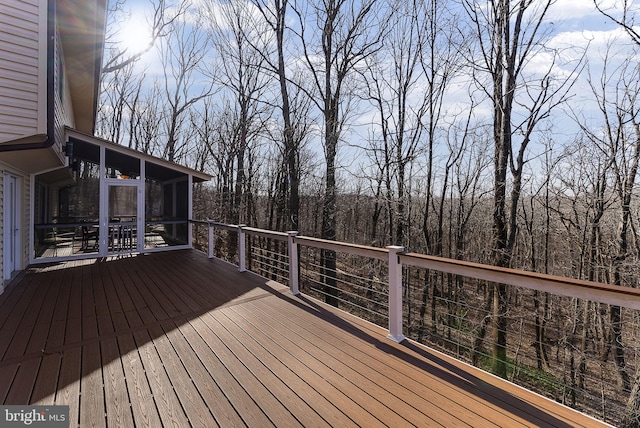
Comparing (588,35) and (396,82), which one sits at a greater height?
(396,82)

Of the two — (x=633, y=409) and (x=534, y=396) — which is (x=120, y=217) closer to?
(x=534, y=396)

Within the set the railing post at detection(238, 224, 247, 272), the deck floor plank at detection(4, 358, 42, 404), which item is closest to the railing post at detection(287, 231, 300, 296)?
the railing post at detection(238, 224, 247, 272)

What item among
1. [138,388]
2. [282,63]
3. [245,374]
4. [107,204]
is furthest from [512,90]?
[107,204]

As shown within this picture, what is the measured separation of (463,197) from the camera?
43.0 ft

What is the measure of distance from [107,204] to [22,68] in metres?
4.27

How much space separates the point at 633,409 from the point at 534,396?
4103 millimetres

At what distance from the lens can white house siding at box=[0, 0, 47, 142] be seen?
3.50 metres

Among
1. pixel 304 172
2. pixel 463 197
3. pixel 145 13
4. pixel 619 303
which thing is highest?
pixel 145 13

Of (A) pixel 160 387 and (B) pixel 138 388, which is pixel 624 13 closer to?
(A) pixel 160 387

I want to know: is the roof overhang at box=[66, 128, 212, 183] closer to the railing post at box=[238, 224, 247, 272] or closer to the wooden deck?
the railing post at box=[238, 224, 247, 272]

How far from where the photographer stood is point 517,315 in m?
7.44

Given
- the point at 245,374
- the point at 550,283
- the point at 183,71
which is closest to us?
the point at 550,283

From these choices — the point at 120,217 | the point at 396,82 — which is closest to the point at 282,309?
the point at 120,217

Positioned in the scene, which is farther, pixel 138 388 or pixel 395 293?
pixel 395 293
